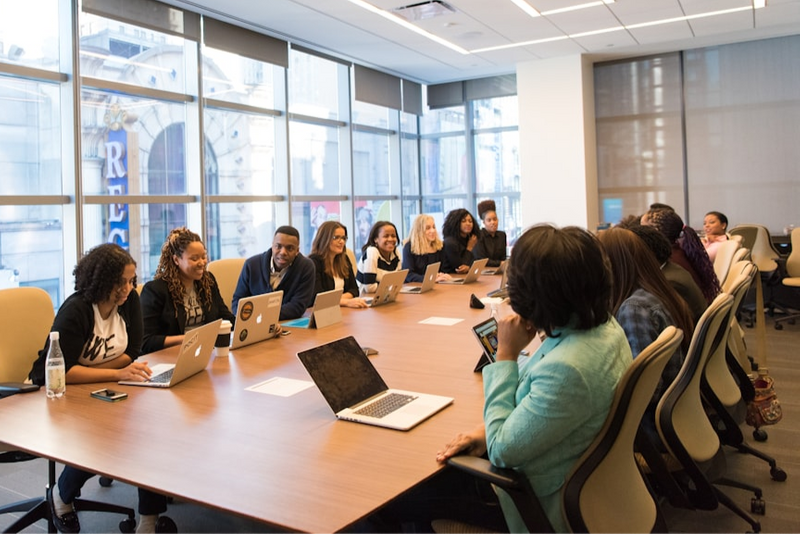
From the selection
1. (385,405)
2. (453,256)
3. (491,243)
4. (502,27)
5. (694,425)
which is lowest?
(694,425)

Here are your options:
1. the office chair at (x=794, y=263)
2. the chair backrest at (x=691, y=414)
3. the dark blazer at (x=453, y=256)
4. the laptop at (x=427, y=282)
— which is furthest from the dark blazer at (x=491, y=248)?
the chair backrest at (x=691, y=414)

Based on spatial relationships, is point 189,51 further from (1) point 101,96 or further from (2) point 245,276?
(2) point 245,276

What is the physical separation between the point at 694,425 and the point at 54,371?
2229 millimetres

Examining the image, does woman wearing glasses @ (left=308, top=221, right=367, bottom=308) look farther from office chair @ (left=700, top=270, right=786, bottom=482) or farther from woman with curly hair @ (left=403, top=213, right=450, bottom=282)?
office chair @ (left=700, top=270, right=786, bottom=482)

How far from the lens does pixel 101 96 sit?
221 inches

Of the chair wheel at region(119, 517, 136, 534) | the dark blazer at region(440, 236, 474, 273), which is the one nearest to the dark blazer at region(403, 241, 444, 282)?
the dark blazer at region(440, 236, 474, 273)

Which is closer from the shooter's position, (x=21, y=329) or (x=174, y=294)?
(x=21, y=329)

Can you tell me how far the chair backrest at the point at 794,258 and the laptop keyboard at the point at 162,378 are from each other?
22.0 feet

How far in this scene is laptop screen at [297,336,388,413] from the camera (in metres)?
2.13

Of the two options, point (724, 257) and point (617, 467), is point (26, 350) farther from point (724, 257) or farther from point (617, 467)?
point (724, 257)

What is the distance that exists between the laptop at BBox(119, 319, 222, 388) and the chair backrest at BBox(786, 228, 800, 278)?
21.4 ft

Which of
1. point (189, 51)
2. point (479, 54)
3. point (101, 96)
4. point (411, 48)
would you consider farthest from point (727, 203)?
point (101, 96)

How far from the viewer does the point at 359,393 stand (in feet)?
7.32

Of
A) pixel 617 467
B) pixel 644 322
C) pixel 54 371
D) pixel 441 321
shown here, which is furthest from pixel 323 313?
pixel 617 467
